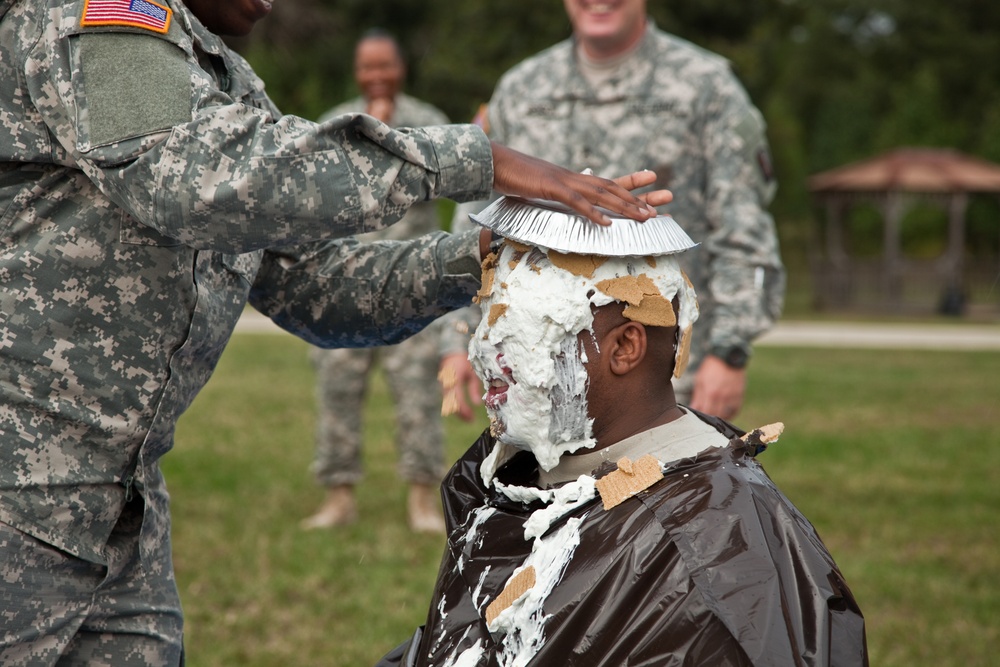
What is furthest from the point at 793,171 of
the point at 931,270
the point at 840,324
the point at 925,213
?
the point at 840,324

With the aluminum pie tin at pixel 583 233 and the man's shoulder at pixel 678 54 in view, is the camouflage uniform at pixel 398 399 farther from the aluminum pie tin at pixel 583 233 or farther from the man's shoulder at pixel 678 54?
the aluminum pie tin at pixel 583 233

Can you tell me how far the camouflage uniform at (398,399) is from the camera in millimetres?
6590

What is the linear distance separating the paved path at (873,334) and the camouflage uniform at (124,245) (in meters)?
14.0

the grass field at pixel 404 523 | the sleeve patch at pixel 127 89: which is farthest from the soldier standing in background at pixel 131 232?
the grass field at pixel 404 523

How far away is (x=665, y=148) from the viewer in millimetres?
4281

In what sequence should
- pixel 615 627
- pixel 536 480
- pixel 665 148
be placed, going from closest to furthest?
pixel 615 627 → pixel 536 480 → pixel 665 148

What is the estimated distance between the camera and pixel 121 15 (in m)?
2.08

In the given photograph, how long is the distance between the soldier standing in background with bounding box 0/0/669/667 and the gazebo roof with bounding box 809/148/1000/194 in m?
21.9

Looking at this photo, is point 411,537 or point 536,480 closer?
point 536,480

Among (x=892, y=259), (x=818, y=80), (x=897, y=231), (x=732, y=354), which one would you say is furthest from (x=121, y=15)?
(x=818, y=80)

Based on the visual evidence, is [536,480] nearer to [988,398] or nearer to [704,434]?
[704,434]

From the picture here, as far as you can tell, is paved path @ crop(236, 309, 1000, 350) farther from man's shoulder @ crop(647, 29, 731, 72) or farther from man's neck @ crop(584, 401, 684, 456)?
man's neck @ crop(584, 401, 684, 456)

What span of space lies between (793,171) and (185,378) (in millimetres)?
31296

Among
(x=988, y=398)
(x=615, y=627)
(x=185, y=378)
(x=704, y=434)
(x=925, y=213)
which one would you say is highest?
(x=185, y=378)
